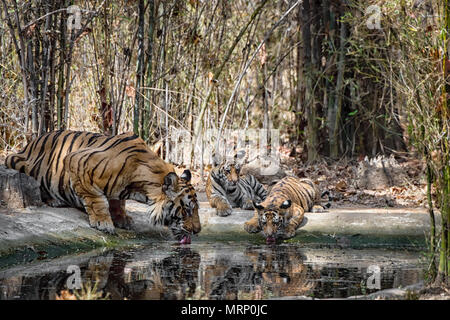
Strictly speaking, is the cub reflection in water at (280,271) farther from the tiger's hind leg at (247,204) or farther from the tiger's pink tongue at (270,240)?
the tiger's hind leg at (247,204)

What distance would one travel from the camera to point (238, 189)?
29.7 feet

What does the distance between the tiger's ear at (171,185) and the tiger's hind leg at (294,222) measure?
1380 mm

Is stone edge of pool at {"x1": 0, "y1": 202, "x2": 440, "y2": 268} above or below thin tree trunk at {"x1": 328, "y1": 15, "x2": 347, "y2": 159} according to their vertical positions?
below

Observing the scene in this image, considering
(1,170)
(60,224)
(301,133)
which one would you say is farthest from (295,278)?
(301,133)

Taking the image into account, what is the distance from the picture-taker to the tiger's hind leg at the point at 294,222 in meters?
7.56

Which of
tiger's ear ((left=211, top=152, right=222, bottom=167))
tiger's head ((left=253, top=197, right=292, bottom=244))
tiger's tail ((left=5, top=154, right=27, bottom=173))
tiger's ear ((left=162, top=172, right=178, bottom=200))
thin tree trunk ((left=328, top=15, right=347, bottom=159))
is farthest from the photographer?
thin tree trunk ((left=328, top=15, right=347, bottom=159))

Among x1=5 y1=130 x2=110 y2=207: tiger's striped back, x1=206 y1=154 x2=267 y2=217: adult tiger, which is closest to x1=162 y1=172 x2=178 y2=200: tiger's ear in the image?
x1=5 y1=130 x2=110 y2=207: tiger's striped back

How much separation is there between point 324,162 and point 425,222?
432 centimetres

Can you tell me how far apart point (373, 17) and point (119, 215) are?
4.33 meters

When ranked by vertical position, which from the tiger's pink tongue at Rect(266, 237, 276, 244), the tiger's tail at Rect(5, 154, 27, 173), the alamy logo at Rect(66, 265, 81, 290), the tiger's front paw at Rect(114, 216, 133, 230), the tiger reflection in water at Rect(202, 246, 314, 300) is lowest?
the tiger reflection in water at Rect(202, 246, 314, 300)

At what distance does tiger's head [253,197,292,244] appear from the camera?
7.54 meters

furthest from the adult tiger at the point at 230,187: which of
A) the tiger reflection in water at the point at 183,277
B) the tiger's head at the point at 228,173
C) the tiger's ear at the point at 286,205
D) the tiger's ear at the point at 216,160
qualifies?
the tiger reflection in water at the point at 183,277

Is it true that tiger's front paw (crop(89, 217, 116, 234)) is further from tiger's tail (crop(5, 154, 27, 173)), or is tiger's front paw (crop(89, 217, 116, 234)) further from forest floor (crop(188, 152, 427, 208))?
forest floor (crop(188, 152, 427, 208))
